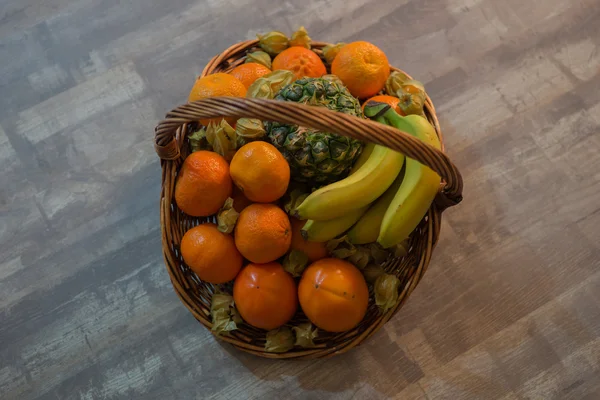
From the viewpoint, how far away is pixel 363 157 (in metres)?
0.94

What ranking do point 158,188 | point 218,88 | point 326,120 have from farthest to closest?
point 158,188
point 218,88
point 326,120

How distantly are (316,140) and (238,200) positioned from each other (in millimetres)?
203

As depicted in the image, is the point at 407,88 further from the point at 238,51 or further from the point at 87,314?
the point at 87,314

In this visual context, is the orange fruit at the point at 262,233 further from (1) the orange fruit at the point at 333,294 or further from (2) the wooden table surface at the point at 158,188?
(2) the wooden table surface at the point at 158,188

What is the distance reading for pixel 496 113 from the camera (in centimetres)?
130

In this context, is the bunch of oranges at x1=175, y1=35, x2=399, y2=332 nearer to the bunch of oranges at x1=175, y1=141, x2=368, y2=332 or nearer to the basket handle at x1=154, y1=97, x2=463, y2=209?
the bunch of oranges at x1=175, y1=141, x2=368, y2=332

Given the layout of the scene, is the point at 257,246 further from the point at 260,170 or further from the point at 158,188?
the point at 158,188

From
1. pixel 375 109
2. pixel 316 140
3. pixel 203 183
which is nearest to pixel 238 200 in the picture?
pixel 203 183

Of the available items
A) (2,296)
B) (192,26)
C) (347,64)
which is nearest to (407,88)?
(347,64)

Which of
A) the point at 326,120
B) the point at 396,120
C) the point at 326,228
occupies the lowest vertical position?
the point at 326,228

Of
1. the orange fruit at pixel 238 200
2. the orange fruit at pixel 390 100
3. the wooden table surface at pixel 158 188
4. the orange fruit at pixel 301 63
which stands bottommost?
the wooden table surface at pixel 158 188

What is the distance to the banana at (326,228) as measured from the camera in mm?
882

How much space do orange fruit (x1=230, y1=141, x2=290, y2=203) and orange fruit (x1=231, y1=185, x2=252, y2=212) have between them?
0.08m

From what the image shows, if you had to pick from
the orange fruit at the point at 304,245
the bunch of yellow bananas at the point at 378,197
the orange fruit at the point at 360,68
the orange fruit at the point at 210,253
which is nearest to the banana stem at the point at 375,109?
the bunch of yellow bananas at the point at 378,197
